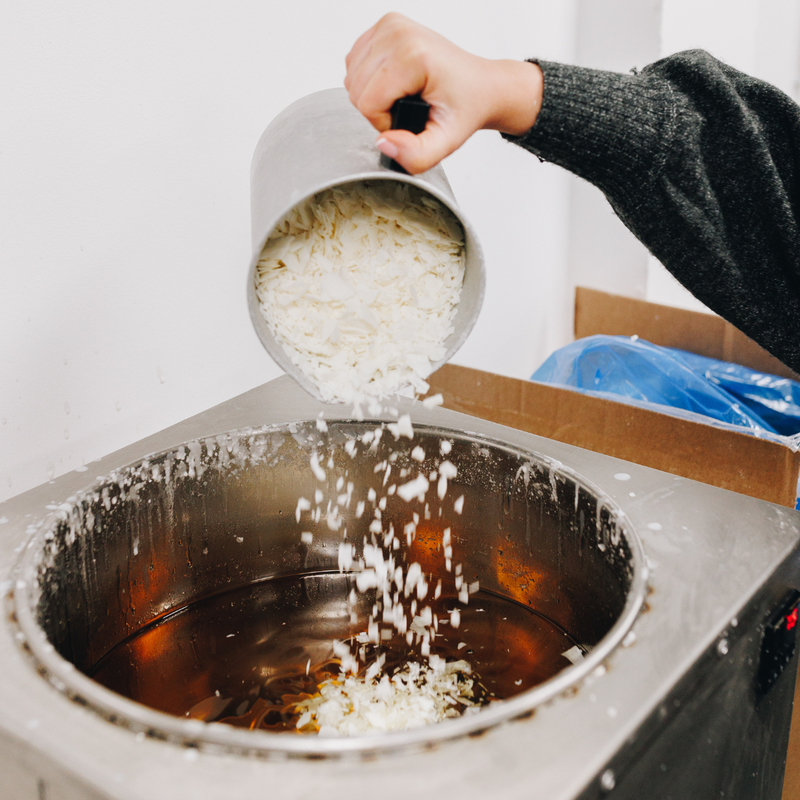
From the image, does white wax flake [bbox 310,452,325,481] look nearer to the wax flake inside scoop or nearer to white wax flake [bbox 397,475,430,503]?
white wax flake [bbox 397,475,430,503]

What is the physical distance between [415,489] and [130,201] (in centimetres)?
56

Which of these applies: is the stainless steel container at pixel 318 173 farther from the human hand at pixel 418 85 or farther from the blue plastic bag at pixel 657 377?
the blue plastic bag at pixel 657 377

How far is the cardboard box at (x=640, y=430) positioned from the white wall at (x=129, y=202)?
1.24 ft

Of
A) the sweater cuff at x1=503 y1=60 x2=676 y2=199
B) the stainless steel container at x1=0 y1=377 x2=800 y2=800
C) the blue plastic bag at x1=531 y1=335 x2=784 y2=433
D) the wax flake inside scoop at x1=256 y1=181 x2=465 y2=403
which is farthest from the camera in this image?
the blue plastic bag at x1=531 y1=335 x2=784 y2=433

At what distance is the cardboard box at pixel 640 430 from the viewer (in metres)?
1.07

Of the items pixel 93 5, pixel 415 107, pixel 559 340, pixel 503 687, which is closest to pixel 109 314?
pixel 93 5

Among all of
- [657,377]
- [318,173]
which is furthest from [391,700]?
[657,377]

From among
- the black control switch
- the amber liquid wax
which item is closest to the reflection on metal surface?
the amber liquid wax

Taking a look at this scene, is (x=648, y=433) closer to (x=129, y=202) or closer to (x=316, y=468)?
(x=316, y=468)

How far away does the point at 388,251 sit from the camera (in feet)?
2.63

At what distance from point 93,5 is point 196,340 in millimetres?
475

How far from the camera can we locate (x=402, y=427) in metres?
1.02

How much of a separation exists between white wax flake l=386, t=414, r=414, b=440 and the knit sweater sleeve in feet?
1.26

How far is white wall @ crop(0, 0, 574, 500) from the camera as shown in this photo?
922 millimetres
